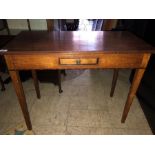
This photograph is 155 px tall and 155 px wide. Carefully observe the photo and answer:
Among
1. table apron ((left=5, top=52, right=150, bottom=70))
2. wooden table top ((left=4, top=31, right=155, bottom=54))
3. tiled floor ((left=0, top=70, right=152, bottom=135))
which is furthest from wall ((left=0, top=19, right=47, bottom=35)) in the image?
table apron ((left=5, top=52, right=150, bottom=70))

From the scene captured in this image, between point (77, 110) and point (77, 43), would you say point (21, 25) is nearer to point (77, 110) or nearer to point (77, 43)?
point (77, 110)

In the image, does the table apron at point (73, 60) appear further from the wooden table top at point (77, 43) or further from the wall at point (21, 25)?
the wall at point (21, 25)

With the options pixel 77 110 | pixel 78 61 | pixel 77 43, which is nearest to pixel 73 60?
pixel 78 61

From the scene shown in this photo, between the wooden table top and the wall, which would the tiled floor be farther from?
the wall

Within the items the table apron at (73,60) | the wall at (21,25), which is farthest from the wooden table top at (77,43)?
the wall at (21,25)

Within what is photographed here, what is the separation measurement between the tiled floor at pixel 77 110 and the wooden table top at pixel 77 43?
2.40 ft

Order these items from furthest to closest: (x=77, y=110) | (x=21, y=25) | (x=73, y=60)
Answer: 1. (x=21, y=25)
2. (x=77, y=110)
3. (x=73, y=60)

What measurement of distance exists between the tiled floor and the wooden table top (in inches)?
28.8

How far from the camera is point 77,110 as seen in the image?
4.67ft

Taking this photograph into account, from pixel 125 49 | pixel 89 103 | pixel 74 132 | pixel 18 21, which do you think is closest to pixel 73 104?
pixel 89 103

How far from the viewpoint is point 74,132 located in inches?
47.5

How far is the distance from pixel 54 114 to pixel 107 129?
51cm

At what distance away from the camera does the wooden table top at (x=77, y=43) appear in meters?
0.83

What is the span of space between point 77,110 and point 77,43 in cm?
74
